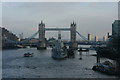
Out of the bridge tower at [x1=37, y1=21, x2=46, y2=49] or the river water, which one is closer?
the river water

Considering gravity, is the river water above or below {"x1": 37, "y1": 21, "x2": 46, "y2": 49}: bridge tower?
below

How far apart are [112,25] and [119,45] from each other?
28.4 ft

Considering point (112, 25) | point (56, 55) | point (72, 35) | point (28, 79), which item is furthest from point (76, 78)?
point (72, 35)

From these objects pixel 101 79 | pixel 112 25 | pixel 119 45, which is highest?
pixel 112 25

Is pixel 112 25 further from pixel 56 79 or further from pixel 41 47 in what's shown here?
pixel 56 79

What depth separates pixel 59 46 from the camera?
22047 millimetres

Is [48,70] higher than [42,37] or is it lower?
lower

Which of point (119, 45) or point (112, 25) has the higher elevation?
point (112, 25)

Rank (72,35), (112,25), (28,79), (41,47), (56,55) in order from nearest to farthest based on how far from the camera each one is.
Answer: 1. (28,79)
2. (56,55)
3. (112,25)
4. (41,47)
5. (72,35)

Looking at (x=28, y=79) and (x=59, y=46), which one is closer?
(x=28, y=79)

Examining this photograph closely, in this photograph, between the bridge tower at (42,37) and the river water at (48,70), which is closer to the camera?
the river water at (48,70)

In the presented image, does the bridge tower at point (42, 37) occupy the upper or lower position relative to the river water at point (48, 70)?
upper

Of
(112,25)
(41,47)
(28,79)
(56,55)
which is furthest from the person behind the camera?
(41,47)

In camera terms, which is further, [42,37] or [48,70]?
[42,37]
